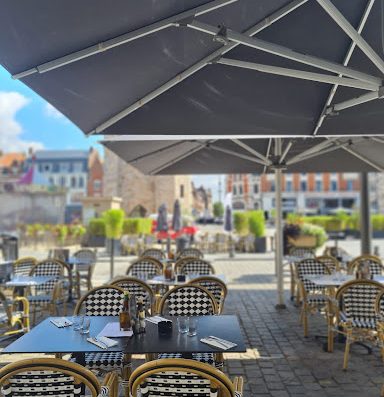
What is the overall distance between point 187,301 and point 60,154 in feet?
241

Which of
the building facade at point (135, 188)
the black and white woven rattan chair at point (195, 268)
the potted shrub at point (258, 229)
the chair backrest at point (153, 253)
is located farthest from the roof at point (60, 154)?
the black and white woven rattan chair at point (195, 268)

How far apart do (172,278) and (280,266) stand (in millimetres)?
2416

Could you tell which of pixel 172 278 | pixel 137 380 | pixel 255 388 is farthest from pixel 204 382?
pixel 172 278

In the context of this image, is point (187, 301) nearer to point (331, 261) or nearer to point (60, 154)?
point (331, 261)

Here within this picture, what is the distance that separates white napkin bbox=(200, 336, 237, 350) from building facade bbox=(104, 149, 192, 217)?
36.7 m

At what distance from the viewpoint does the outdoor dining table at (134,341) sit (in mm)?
2770

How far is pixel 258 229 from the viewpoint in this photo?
58.5ft

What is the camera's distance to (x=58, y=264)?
6613mm

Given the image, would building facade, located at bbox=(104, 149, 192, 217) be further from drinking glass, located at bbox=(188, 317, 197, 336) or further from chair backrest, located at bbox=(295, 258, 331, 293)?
drinking glass, located at bbox=(188, 317, 197, 336)

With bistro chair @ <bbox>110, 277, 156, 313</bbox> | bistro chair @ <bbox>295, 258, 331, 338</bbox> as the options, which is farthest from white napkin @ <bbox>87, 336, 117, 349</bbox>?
bistro chair @ <bbox>295, 258, 331, 338</bbox>

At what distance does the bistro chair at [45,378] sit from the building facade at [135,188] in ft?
123

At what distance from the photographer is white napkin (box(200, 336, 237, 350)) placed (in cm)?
280

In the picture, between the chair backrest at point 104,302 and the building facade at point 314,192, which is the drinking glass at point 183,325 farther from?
the building facade at point 314,192

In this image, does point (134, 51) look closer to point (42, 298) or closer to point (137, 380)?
point (137, 380)
